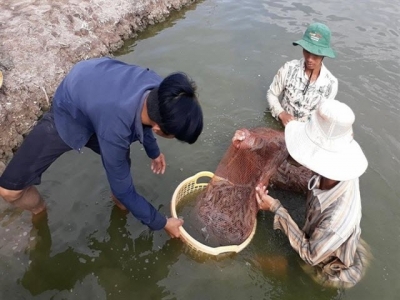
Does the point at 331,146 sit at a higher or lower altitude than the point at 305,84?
higher

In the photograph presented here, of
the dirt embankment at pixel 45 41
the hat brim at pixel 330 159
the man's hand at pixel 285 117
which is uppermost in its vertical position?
the hat brim at pixel 330 159

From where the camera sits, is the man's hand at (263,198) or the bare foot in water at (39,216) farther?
the bare foot in water at (39,216)

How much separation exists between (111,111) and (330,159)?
5.26 feet

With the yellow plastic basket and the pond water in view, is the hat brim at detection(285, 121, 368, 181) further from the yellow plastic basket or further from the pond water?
the pond water

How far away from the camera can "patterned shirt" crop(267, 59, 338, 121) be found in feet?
15.2

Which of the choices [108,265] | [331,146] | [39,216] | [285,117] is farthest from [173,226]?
[285,117]

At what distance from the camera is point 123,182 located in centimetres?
260

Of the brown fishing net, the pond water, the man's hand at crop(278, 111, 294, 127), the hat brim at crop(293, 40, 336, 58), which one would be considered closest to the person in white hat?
the brown fishing net

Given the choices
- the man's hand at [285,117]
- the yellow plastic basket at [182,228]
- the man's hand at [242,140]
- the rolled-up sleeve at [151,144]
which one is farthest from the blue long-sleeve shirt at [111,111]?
the man's hand at [285,117]

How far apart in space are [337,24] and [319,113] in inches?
229

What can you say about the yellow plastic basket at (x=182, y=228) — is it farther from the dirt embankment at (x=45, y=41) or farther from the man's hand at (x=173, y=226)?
the dirt embankment at (x=45, y=41)

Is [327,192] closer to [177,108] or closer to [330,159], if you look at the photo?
[330,159]

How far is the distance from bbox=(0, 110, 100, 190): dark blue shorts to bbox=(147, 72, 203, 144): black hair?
109 centimetres

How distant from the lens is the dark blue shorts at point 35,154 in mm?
2965
